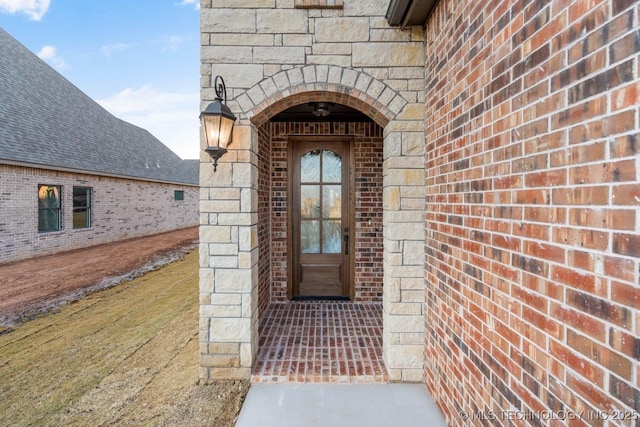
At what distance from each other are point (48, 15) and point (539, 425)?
1801 centimetres

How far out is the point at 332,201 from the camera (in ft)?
13.8

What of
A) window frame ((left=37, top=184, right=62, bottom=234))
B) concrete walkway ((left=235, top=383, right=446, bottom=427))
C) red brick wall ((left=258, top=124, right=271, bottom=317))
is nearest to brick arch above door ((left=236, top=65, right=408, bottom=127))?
red brick wall ((left=258, top=124, right=271, bottom=317))

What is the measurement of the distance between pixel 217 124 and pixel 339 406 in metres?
2.32

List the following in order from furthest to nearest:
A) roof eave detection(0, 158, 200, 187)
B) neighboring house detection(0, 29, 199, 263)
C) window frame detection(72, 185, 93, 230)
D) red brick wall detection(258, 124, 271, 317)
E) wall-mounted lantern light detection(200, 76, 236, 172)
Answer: window frame detection(72, 185, 93, 230), neighboring house detection(0, 29, 199, 263), roof eave detection(0, 158, 200, 187), red brick wall detection(258, 124, 271, 317), wall-mounted lantern light detection(200, 76, 236, 172)

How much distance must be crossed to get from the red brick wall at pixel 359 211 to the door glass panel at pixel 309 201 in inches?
10.2

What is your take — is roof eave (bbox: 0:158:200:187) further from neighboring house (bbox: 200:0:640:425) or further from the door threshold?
the door threshold

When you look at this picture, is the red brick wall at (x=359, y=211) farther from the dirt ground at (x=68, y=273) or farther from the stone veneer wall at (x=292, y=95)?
the dirt ground at (x=68, y=273)

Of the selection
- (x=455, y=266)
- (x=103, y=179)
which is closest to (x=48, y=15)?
(x=103, y=179)

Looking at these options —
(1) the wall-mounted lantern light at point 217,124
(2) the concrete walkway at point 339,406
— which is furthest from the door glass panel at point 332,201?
(2) the concrete walkway at point 339,406

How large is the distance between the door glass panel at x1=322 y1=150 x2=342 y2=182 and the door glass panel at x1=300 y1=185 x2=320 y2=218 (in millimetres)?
226

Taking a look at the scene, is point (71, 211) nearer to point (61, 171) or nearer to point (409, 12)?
Result: point (61, 171)

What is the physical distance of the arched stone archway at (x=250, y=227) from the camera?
2354mm

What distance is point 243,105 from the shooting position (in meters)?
2.36

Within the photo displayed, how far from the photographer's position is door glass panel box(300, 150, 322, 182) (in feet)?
13.7
